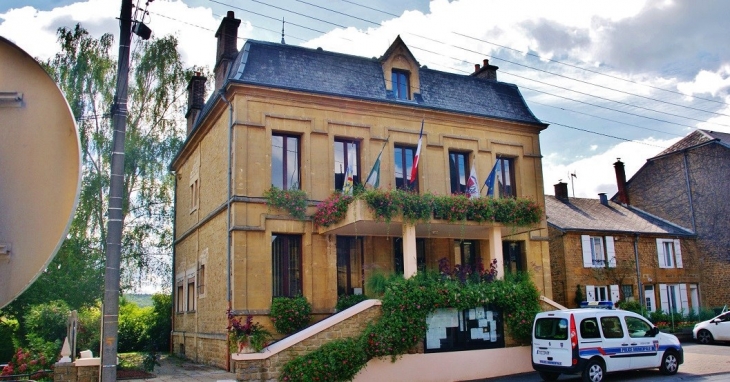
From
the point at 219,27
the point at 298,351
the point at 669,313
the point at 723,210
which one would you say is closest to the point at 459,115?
the point at 219,27

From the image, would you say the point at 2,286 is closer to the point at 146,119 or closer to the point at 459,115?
the point at 459,115

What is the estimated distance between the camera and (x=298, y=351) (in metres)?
13.8

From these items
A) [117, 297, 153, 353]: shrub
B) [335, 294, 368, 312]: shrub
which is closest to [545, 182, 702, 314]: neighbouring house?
[335, 294, 368, 312]: shrub

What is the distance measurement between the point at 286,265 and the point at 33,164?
1546 cm

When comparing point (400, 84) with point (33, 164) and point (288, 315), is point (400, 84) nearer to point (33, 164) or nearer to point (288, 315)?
point (288, 315)

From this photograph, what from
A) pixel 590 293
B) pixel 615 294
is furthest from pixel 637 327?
pixel 615 294

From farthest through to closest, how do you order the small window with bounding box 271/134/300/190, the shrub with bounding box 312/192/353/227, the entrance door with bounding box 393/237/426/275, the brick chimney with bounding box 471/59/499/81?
1. the brick chimney with bounding box 471/59/499/81
2. the entrance door with bounding box 393/237/426/275
3. the small window with bounding box 271/134/300/190
4. the shrub with bounding box 312/192/353/227

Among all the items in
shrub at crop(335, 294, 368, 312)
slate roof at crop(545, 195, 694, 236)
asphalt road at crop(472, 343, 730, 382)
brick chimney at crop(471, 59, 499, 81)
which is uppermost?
brick chimney at crop(471, 59, 499, 81)

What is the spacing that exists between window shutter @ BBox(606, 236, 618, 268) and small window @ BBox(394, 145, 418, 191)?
16.2 m

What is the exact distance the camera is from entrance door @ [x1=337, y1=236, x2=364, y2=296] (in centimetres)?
1875

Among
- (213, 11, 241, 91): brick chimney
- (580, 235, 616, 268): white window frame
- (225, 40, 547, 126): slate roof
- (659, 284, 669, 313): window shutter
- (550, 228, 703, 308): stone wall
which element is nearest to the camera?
(225, 40, 547, 126): slate roof

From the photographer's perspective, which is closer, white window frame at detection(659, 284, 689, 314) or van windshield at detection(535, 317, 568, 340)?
van windshield at detection(535, 317, 568, 340)

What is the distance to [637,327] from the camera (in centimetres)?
1566

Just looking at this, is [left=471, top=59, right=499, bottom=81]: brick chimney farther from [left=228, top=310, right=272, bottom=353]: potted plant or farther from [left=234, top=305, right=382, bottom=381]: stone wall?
[left=228, top=310, right=272, bottom=353]: potted plant
